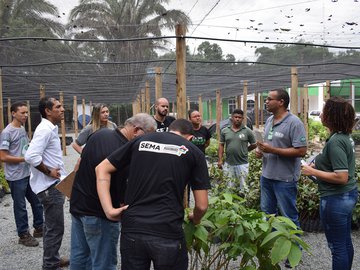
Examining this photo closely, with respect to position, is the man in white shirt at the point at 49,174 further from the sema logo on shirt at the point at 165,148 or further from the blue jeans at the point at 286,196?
the blue jeans at the point at 286,196

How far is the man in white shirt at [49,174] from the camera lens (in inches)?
152

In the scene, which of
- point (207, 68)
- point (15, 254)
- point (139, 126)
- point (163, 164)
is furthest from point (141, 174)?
point (207, 68)

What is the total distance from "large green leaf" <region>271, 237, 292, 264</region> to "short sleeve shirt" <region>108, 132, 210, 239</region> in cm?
61

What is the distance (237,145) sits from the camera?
6.73 m

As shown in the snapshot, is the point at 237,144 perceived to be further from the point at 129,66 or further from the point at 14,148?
the point at 129,66

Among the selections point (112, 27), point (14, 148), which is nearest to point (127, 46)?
point (112, 27)

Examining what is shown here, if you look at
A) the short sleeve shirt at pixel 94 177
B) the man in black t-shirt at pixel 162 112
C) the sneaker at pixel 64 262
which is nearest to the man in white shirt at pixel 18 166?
the sneaker at pixel 64 262

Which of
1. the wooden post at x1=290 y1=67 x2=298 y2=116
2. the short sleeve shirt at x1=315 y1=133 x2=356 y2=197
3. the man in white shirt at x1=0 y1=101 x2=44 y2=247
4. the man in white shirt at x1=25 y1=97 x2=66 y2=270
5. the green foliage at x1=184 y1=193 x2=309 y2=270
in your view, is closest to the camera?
the green foliage at x1=184 y1=193 x2=309 y2=270

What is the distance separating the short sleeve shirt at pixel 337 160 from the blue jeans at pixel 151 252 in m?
1.41

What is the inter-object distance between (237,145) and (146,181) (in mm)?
4415

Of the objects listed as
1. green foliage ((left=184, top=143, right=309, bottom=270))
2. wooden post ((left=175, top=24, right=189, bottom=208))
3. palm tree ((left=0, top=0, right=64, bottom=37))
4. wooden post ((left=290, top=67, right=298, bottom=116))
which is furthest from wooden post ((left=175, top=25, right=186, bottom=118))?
palm tree ((left=0, top=0, right=64, bottom=37))

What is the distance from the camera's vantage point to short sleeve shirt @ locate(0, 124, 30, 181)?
498 cm

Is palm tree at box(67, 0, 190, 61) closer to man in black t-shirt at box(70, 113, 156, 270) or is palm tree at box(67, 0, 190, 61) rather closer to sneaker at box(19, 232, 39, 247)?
sneaker at box(19, 232, 39, 247)

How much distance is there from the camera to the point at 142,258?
2490mm
